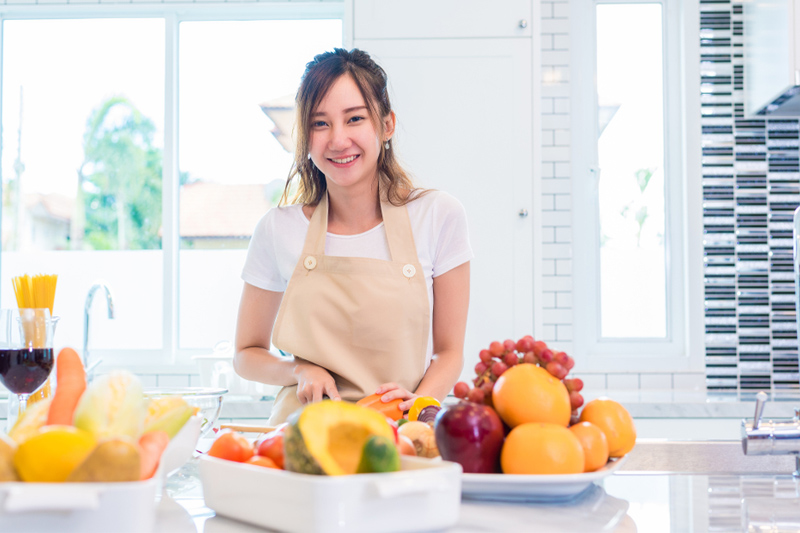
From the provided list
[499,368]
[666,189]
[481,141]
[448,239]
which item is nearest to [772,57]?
[666,189]

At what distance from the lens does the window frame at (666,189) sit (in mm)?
3176

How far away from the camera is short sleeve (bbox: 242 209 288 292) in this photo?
165 cm

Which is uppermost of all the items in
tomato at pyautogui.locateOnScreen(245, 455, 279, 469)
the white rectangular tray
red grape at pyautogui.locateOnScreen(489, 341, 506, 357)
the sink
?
red grape at pyautogui.locateOnScreen(489, 341, 506, 357)

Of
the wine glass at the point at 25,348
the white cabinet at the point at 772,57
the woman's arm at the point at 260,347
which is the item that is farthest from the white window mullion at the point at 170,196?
the white cabinet at the point at 772,57

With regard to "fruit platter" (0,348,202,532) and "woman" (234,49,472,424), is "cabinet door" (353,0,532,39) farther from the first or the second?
"fruit platter" (0,348,202,532)

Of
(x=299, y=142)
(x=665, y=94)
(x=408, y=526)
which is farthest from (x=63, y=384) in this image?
(x=665, y=94)

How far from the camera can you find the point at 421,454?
0.84 m

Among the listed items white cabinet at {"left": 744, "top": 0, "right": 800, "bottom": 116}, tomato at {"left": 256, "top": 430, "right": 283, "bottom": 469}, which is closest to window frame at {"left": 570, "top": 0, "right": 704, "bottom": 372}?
white cabinet at {"left": 744, "top": 0, "right": 800, "bottom": 116}

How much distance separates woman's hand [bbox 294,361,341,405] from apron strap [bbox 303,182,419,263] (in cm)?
24

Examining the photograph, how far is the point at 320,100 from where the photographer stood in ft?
5.01

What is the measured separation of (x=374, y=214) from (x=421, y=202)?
0.11 m

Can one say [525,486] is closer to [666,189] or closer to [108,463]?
[108,463]

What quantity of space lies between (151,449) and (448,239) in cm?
106

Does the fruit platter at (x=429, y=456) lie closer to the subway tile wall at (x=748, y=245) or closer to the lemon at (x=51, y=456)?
the lemon at (x=51, y=456)
